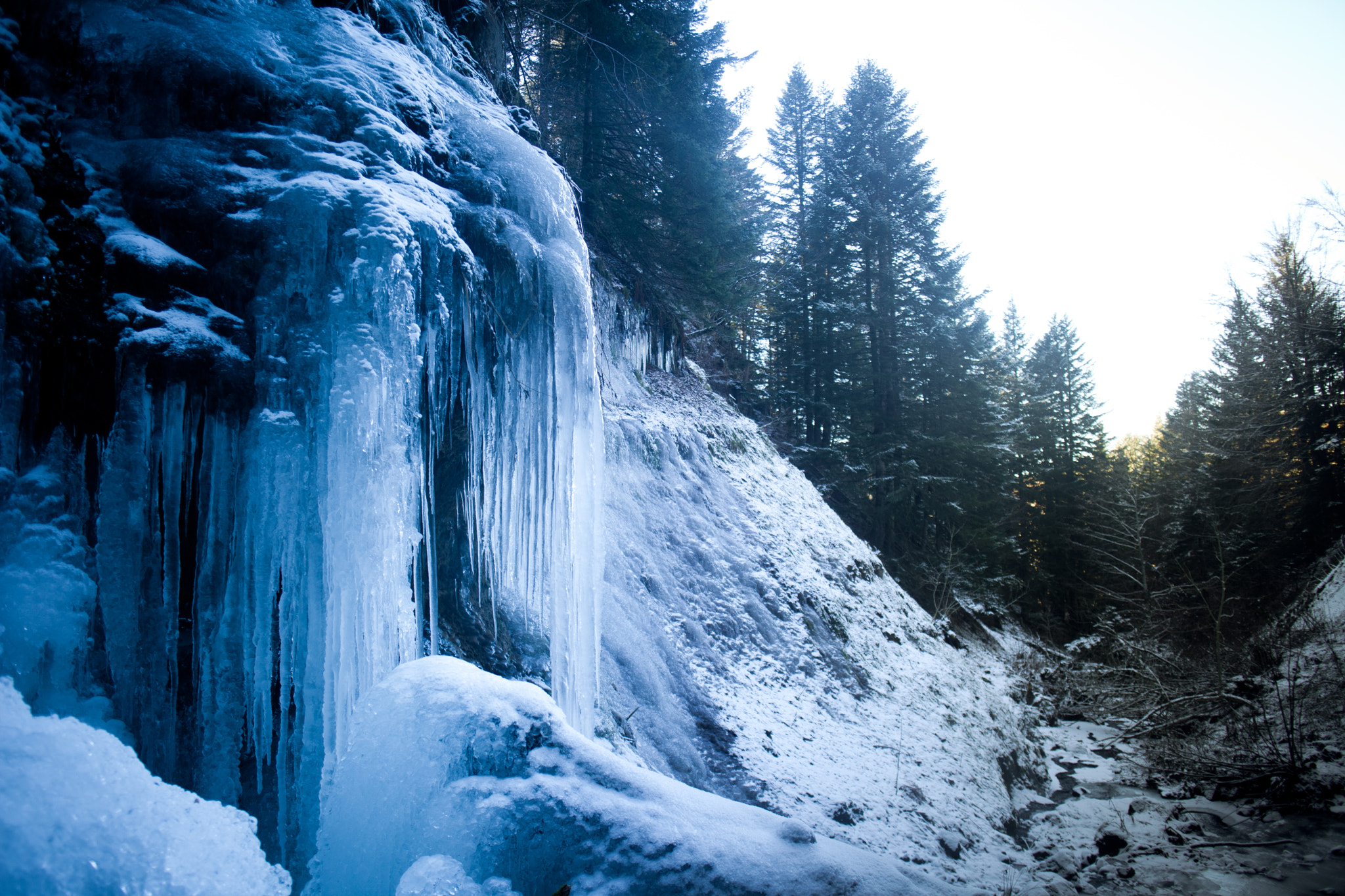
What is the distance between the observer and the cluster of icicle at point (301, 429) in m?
2.71

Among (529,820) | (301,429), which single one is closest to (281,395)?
(301,429)

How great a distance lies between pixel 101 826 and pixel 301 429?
207 centimetres

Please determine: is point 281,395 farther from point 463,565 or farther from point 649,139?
point 649,139

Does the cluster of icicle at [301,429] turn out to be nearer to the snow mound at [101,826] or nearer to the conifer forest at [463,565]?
the conifer forest at [463,565]

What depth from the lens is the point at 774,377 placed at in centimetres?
1923

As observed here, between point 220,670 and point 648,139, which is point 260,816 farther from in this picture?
point 648,139

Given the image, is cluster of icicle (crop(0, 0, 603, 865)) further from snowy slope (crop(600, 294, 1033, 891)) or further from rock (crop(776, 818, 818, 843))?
snowy slope (crop(600, 294, 1033, 891))

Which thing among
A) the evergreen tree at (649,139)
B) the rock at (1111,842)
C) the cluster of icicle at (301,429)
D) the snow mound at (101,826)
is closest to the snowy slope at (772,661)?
the rock at (1111,842)

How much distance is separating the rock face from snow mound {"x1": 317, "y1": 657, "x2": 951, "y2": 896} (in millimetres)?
100

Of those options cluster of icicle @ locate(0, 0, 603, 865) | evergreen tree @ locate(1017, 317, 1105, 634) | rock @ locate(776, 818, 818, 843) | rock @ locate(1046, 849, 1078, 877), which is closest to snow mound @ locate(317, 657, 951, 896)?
rock @ locate(776, 818, 818, 843)

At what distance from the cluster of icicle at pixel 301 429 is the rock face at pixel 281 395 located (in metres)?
0.02

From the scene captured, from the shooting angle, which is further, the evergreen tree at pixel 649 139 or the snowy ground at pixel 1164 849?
the evergreen tree at pixel 649 139

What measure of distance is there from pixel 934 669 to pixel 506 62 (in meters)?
12.3

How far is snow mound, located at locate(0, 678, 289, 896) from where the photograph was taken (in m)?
1.30
